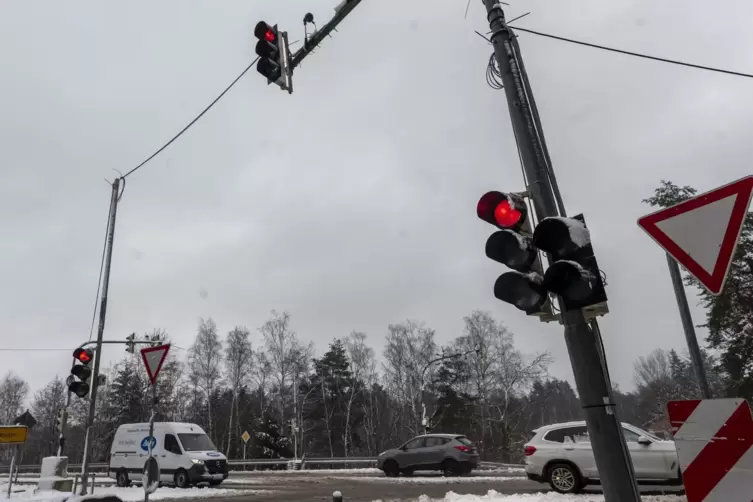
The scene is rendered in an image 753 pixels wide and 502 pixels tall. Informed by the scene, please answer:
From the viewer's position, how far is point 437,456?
19.6m

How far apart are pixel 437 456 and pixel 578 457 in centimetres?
859

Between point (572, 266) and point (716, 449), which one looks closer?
point (716, 449)

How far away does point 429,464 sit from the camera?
19641mm

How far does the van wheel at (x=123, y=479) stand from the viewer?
68.2ft

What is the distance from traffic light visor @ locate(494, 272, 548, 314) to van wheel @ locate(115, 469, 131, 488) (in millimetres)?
21683

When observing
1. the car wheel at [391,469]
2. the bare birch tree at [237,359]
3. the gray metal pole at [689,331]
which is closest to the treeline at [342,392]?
the bare birch tree at [237,359]

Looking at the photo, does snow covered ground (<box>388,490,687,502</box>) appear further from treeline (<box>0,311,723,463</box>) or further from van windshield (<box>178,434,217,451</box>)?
treeline (<box>0,311,723,463</box>)

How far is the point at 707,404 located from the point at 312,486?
16826mm

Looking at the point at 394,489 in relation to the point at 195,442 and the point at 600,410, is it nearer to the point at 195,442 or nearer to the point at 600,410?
the point at 195,442


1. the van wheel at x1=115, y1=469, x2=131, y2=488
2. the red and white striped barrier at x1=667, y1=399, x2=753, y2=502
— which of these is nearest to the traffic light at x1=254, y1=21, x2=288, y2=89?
the red and white striped barrier at x1=667, y1=399, x2=753, y2=502

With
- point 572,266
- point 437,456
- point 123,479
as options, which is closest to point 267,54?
point 572,266

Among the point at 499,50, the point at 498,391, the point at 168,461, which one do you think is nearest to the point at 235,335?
the point at 498,391

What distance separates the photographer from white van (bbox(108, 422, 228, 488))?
61.2ft

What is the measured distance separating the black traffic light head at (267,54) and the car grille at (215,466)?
54.9ft
